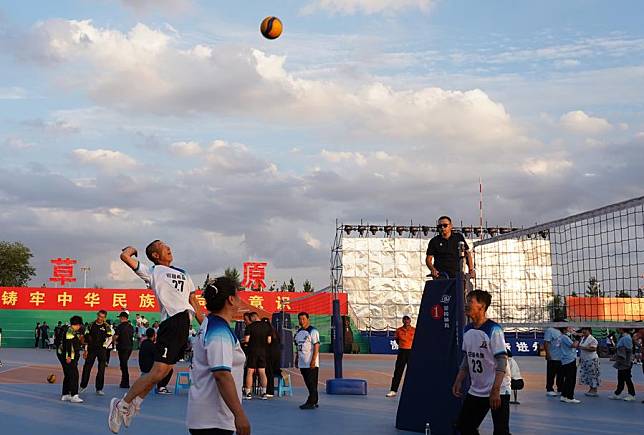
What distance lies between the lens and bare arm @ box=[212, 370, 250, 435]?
453cm

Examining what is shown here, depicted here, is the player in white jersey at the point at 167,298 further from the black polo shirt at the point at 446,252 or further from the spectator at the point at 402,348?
the spectator at the point at 402,348

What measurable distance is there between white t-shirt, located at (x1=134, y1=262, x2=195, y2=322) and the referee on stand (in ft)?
12.8

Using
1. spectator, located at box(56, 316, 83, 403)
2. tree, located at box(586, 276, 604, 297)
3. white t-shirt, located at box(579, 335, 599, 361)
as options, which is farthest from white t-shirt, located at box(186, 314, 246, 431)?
white t-shirt, located at box(579, 335, 599, 361)

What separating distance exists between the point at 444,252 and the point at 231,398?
689cm

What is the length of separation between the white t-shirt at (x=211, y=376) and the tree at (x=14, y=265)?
280 ft

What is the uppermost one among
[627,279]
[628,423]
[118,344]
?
[627,279]

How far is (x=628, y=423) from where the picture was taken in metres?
12.9

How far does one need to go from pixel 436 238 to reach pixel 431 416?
258cm

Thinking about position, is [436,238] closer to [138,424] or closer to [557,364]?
[138,424]

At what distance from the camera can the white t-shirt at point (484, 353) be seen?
23.5 ft

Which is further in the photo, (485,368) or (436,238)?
(436,238)

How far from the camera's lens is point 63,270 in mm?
53969

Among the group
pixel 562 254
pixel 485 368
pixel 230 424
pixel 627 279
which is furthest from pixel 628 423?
pixel 230 424

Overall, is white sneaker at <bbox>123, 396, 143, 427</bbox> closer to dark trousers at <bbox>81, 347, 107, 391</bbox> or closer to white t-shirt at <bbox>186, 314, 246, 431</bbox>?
white t-shirt at <bbox>186, 314, 246, 431</bbox>
